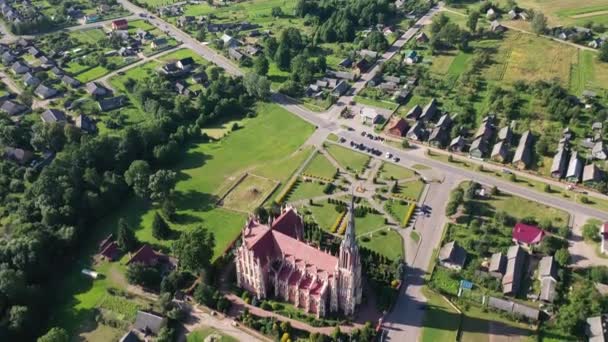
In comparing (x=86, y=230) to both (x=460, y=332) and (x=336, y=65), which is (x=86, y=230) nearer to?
(x=460, y=332)

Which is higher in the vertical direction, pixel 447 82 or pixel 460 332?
pixel 447 82

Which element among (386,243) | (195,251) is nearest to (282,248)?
(195,251)

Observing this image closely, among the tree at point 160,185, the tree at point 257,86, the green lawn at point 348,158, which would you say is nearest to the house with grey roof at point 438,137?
the green lawn at point 348,158

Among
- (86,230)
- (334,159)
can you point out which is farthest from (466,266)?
(86,230)

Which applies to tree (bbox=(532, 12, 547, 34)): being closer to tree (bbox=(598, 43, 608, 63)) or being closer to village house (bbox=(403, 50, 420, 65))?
tree (bbox=(598, 43, 608, 63))

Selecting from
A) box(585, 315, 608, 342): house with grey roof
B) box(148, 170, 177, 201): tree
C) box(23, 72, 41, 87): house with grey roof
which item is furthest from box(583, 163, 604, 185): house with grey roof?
box(23, 72, 41, 87): house with grey roof

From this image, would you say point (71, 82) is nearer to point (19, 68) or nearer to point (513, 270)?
point (19, 68)
